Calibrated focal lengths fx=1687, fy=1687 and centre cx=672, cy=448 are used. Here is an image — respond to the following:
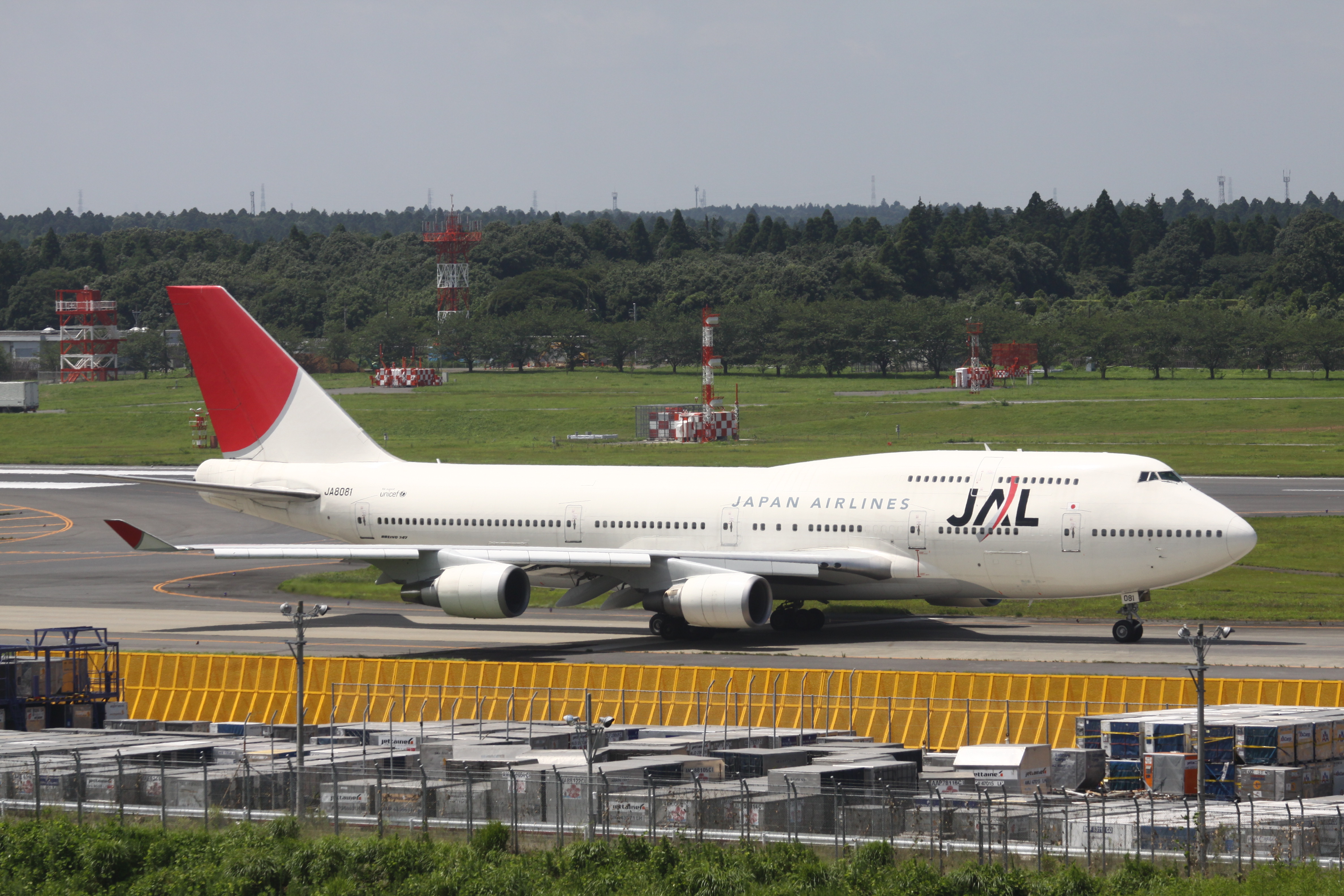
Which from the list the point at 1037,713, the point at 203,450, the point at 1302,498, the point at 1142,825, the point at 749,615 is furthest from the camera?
the point at 203,450

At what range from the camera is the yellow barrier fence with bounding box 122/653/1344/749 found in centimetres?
3984

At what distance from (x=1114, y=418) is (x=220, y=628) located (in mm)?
93455

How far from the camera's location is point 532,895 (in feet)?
95.1

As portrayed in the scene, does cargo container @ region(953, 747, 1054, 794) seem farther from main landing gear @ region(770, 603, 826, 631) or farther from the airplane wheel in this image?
main landing gear @ region(770, 603, 826, 631)

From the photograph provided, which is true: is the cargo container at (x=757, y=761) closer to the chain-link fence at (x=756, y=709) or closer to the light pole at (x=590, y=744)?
the light pole at (x=590, y=744)

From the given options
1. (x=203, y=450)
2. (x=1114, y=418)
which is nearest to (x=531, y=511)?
(x=203, y=450)

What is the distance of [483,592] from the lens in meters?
51.5

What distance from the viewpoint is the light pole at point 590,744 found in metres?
30.0

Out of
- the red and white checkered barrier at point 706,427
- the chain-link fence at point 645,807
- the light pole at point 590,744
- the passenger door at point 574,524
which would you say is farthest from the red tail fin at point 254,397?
the red and white checkered barrier at point 706,427

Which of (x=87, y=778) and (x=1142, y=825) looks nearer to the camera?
(x=1142, y=825)

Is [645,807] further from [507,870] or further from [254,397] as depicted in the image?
[254,397]

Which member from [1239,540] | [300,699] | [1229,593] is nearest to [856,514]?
[1239,540]

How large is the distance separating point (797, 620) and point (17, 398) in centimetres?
12491

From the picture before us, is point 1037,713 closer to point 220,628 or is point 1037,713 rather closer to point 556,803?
point 556,803
